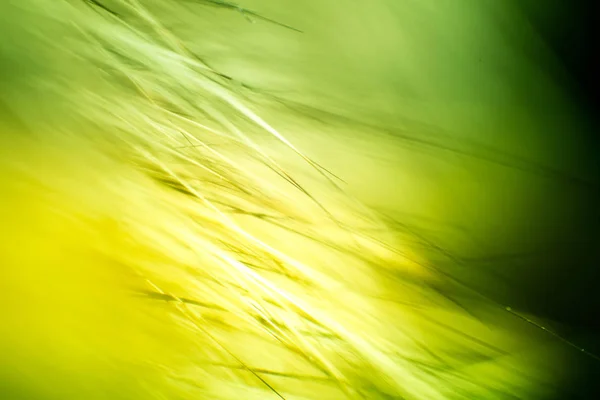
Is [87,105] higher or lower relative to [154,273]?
higher

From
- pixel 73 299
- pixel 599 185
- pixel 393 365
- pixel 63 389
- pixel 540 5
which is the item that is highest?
pixel 540 5

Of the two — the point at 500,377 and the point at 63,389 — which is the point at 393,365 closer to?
the point at 500,377

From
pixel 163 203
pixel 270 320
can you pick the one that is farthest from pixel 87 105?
pixel 270 320

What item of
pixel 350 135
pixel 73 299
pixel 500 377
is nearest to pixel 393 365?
pixel 500 377

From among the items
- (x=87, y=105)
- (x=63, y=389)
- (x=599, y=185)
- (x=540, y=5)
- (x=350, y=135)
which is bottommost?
(x=63, y=389)

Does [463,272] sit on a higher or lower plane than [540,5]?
lower

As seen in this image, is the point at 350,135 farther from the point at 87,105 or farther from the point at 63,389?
the point at 63,389
